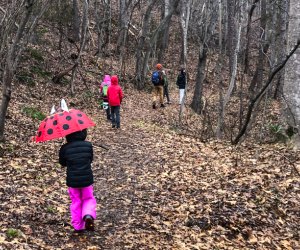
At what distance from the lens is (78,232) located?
18.8 ft

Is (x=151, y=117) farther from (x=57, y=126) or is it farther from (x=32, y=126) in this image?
(x=57, y=126)

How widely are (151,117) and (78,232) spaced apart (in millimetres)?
11192

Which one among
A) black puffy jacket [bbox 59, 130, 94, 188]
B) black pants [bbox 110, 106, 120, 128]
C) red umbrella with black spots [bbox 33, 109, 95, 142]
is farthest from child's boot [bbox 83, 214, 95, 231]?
black pants [bbox 110, 106, 120, 128]

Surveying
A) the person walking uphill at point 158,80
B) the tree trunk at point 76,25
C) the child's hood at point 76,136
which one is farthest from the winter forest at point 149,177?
the tree trunk at point 76,25

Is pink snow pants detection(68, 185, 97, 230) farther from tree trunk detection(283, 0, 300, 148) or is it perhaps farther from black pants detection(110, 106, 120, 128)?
black pants detection(110, 106, 120, 128)

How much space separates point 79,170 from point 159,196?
2318 millimetres

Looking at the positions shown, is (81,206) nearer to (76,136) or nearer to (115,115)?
(76,136)

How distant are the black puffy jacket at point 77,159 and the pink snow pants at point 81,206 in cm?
19

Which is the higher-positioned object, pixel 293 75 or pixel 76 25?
pixel 76 25

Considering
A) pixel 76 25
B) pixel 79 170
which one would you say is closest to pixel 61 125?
pixel 79 170

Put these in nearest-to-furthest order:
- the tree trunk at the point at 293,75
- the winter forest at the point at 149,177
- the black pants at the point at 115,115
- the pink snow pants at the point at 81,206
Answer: the pink snow pants at the point at 81,206, the winter forest at the point at 149,177, the tree trunk at the point at 293,75, the black pants at the point at 115,115

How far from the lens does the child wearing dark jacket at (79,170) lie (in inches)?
220

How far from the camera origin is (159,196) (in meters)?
7.50

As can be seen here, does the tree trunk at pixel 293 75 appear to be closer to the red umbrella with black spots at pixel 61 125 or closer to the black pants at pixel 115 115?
the red umbrella with black spots at pixel 61 125
